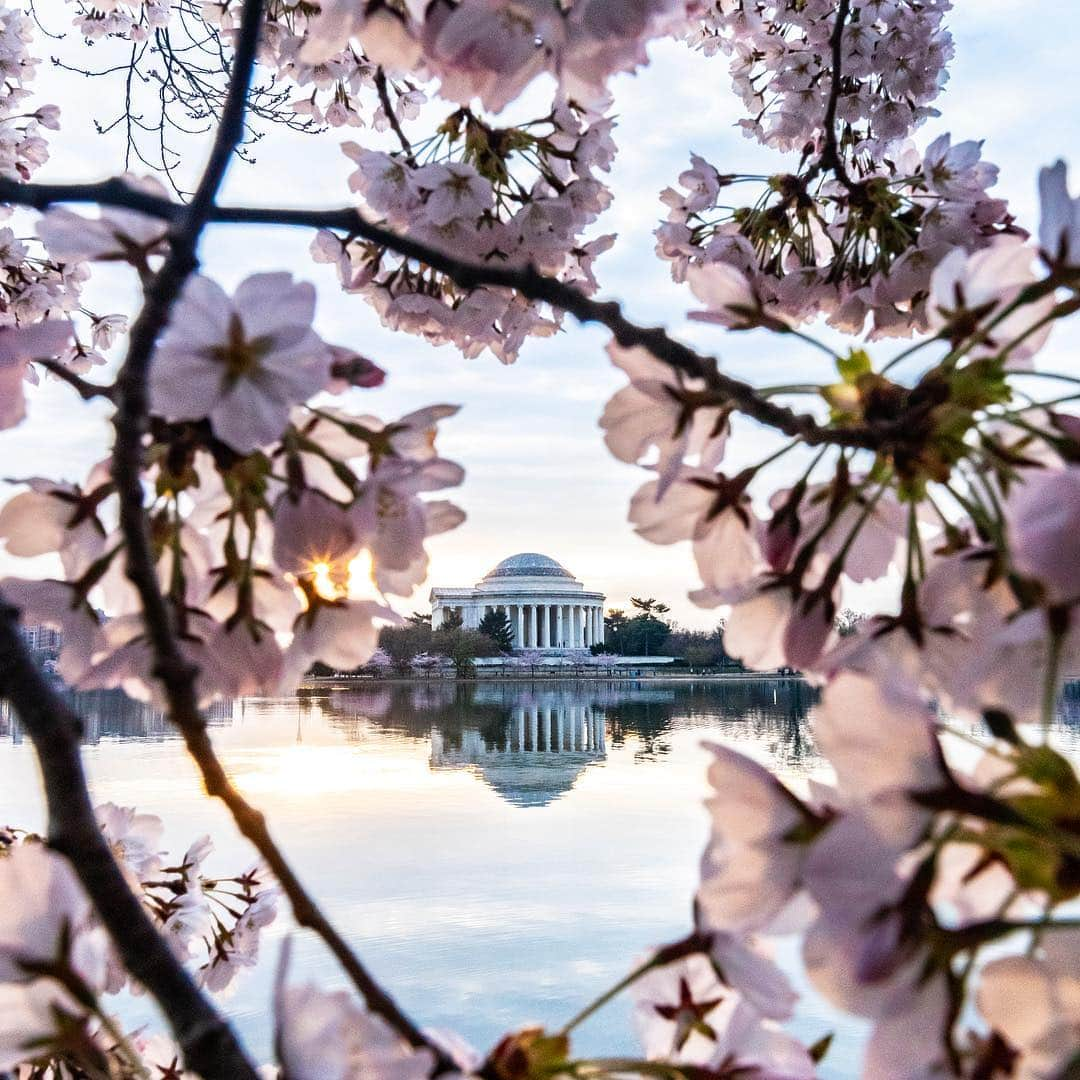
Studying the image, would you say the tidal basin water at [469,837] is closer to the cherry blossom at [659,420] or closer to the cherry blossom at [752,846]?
the cherry blossom at [752,846]

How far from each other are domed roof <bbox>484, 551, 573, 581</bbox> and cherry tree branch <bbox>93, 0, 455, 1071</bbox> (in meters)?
33.4

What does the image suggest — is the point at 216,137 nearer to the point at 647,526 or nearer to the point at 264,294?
the point at 264,294

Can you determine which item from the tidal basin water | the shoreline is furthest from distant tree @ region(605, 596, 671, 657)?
the tidal basin water

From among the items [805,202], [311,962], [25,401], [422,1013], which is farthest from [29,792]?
[25,401]

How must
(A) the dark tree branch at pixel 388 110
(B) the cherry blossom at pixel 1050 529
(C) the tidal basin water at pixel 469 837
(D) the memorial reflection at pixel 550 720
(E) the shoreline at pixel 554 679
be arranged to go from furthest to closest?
(E) the shoreline at pixel 554 679 < (D) the memorial reflection at pixel 550 720 < (C) the tidal basin water at pixel 469 837 < (A) the dark tree branch at pixel 388 110 < (B) the cherry blossom at pixel 1050 529

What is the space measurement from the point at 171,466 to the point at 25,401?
66mm

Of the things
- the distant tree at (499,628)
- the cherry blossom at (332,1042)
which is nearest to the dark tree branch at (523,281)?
the cherry blossom at (332,1042)

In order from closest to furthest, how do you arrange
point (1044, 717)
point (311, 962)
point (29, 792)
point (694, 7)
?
point (1044, 717)
point (694, 7)
point (311, 962)
point (29, 792)

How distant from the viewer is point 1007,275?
1.36ft

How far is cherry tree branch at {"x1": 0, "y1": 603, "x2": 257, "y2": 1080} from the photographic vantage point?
10.6 inches

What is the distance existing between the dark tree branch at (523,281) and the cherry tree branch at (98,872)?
0.16 meters

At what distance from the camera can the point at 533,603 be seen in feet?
109

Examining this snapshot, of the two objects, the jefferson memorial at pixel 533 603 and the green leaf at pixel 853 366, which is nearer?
the green leaf at pixel 853 366

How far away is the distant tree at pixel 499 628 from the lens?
30.2 meters
